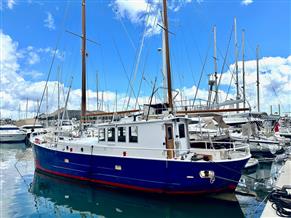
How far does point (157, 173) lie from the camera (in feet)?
33.7

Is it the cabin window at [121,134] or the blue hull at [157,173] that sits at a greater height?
the cabin window at [121,134]

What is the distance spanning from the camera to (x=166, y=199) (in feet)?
33.5

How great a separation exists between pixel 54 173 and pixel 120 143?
18.5 ft

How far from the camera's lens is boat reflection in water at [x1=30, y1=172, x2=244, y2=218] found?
363 inches

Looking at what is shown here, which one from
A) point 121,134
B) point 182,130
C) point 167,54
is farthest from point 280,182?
point 167,54

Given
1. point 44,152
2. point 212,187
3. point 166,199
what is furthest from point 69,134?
point 212,187

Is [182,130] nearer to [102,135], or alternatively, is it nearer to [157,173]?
[157,173]

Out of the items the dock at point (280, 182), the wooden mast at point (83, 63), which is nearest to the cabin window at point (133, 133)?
the wooden mast at point (83, 63)

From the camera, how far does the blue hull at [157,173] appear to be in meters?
9.75

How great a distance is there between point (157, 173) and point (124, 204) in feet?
6.06

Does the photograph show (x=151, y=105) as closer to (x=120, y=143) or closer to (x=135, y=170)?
(x=120, y=143)

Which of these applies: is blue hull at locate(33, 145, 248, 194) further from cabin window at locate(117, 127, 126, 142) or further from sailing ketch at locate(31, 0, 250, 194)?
cabin window at locate(117, 127, 126, 142)

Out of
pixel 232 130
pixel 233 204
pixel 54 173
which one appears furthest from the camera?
pixel 232 130

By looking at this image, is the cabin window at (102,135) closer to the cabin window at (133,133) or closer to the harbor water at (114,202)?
the cabin window at (133,133)
